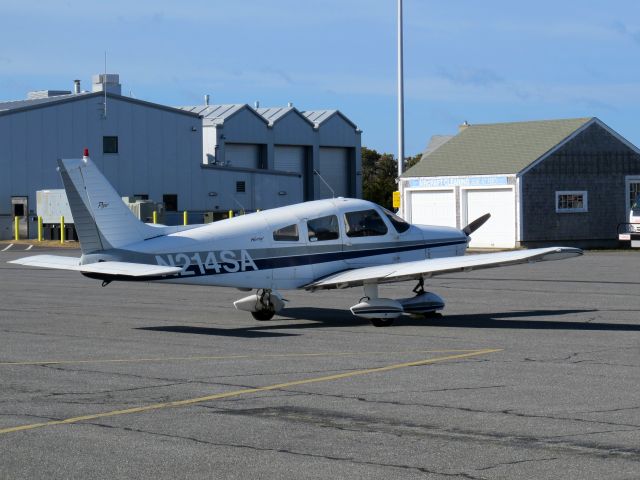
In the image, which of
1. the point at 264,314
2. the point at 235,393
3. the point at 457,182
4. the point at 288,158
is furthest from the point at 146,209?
the point at 235,393

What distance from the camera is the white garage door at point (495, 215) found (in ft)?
161

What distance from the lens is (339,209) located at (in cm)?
2036

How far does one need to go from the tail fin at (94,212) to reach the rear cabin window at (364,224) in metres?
3.75

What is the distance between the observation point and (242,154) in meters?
84.4

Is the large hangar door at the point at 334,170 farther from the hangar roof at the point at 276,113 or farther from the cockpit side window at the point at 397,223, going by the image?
the cockpit side window at the point at 397,223

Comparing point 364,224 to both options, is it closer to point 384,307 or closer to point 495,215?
point 384,307

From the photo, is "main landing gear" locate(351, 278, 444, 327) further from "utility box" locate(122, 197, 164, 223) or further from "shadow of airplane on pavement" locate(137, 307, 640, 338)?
"utility box" locate(122, 197, 164, 223)

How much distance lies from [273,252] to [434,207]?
3375cm

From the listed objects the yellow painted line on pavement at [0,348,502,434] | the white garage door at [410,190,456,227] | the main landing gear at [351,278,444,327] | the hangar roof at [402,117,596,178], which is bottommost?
the yellow painted line on pavement at [0,348,502,434]

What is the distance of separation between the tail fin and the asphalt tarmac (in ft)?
5.04

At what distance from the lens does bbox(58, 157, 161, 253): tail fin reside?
18578 millimetres

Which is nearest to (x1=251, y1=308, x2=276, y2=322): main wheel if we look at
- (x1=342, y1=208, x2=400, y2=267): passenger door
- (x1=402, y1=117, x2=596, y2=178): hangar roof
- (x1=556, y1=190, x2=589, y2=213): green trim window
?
(x1=342, y1=208, x2=400, y2=267): passenger door

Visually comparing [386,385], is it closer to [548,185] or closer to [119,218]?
[119,218]

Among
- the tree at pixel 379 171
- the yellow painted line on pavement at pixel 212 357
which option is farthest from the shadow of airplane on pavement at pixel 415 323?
the tree at pixel 379 171
